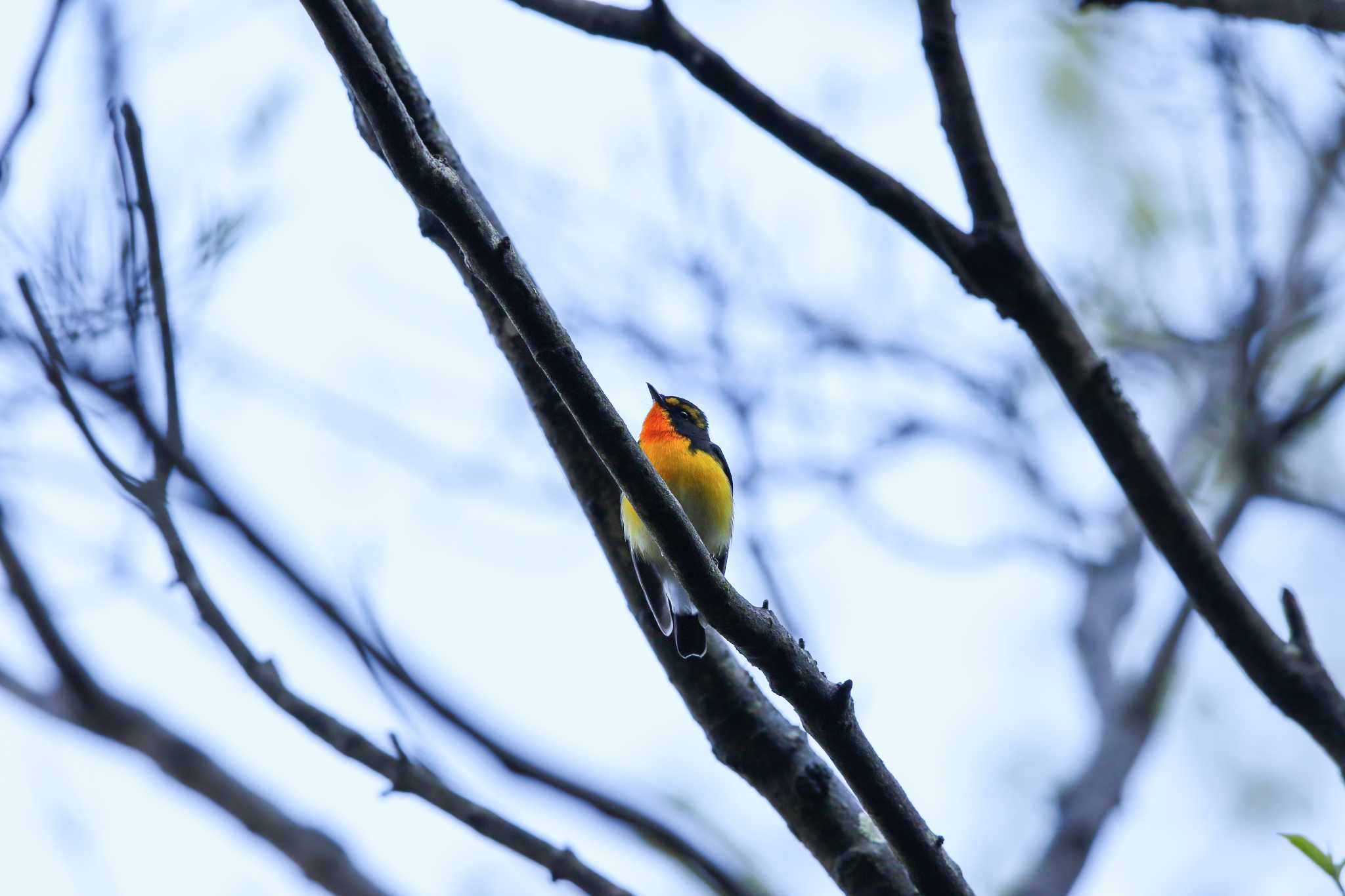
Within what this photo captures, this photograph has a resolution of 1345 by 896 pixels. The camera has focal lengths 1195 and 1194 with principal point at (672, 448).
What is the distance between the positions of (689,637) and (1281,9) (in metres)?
2.45

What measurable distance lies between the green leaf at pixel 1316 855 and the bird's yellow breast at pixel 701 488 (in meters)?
2.72

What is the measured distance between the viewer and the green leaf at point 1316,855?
263 centimetres

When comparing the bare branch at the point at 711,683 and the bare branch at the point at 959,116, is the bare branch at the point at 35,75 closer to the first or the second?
the bare branch at the point at 711,683

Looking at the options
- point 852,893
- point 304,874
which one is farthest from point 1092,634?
point 304,874

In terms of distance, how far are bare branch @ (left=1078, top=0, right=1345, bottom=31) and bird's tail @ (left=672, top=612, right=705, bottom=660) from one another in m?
2.17

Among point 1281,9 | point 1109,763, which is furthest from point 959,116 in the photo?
point 1109,763

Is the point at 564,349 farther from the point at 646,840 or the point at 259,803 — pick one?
the point at 259,803

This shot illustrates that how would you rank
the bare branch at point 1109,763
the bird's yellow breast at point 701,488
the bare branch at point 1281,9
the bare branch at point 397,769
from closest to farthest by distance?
the bare branch at point 397,769, the bare branch at point 1281,9, the bare branch at point 1109,763, the bird's yellow breast at point 701,488

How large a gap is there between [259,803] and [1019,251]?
270 centimetres

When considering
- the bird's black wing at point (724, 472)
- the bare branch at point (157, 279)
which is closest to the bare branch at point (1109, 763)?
the bird's black wing at point (724, 472)

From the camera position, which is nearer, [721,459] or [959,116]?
[959,116]

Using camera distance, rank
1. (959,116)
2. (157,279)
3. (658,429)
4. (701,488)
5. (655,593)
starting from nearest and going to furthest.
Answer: (157,279), (959,116), (655,593), (701,488), (658,429)

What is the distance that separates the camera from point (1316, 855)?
108 inches

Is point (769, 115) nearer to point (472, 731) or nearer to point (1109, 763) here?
point (472, 731)
